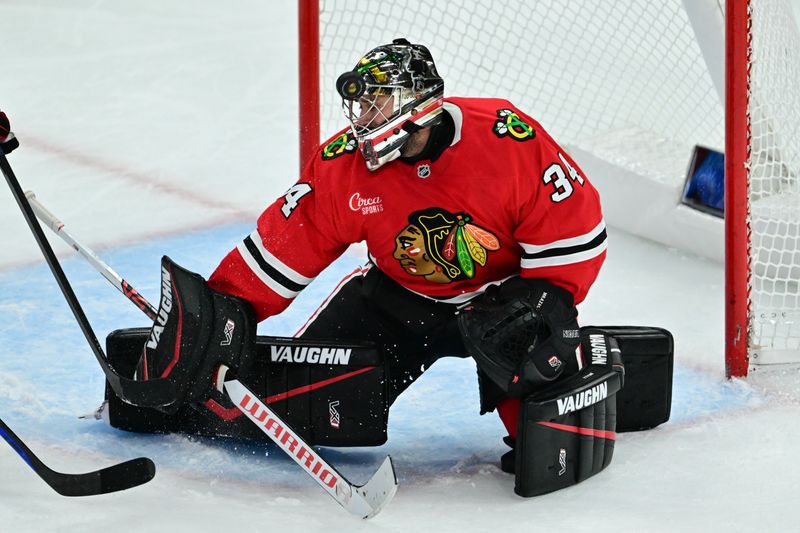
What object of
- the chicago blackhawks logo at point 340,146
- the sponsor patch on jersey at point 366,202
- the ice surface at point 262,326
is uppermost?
the chicago blackhawks logo at point 340,146

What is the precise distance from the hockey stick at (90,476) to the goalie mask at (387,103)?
0.76 m

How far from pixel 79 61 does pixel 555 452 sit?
147 inches

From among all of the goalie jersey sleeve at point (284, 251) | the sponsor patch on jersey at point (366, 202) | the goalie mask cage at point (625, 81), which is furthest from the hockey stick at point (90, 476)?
the goalie mask cage at point (625, 81)

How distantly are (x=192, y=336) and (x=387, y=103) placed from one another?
24.7 inches

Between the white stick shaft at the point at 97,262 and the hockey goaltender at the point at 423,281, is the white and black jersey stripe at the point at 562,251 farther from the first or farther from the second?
the white stick shaft at the point at 97,262

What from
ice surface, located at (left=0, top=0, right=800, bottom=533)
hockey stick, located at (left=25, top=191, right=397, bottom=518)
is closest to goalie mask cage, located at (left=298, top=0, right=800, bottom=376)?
ice surface, located at (left=0, top=0, right=800, bottom=533)

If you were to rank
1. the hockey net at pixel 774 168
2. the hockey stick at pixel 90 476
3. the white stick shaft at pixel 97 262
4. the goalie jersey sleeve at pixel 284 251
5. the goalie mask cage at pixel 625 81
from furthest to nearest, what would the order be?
the goalie mask cage at pixel 625 81
the hockey net at pixel 774 168
the white stick shaft at pixel 97 262
the goalie jersey sleeve at pixel 284 251
the hockey stick at pixel 90 476

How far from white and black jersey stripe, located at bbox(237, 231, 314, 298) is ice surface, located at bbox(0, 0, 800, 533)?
1.27 ft

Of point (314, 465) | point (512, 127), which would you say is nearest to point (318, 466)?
point (314, 465)

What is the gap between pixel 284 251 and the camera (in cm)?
281

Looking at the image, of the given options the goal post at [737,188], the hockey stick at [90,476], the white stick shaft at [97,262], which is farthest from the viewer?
the goal post at [737,188]

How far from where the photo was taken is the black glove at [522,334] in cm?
269

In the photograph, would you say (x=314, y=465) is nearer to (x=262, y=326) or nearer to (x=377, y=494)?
(x=377, y=494)

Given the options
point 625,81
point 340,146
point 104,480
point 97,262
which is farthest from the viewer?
point 625,81
